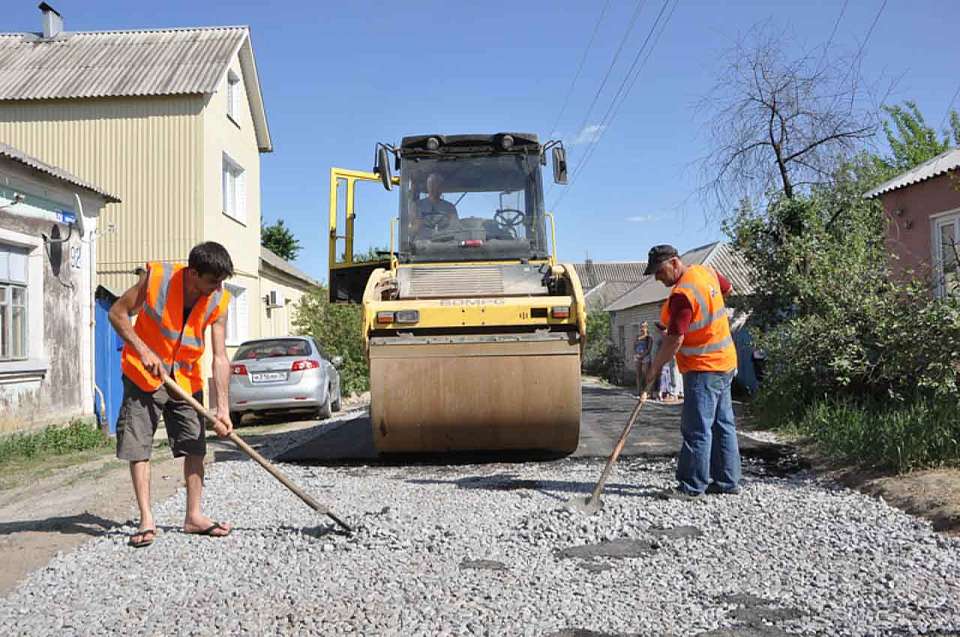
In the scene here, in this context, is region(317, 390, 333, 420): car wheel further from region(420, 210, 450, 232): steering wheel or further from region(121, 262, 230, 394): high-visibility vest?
region(121, 262, 230, 394): high-visibility vest

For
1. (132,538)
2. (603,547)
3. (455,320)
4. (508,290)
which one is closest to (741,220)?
(508,290)

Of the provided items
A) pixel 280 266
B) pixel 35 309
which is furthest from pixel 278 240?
pixel 35 309

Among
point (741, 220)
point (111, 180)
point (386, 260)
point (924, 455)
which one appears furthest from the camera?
point (111, 180)

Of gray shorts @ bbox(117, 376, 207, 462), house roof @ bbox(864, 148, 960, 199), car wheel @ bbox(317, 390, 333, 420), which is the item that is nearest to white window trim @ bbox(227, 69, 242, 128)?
car wheel @ bbox(317, 390, 333, 420)

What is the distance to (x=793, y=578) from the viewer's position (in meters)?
3.87

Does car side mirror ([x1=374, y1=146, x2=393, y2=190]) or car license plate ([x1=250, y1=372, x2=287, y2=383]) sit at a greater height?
car side mirror ([x1=374, y1=146, x2=393, y2=190])

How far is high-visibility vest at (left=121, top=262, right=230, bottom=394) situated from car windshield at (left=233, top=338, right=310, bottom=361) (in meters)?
7.38

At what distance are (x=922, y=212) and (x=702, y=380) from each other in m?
10.1

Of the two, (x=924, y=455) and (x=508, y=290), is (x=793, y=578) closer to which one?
(x=924, y=455)

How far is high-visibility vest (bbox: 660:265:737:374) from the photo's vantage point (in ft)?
18.5

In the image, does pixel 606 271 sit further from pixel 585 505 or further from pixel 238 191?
pixel 585 505

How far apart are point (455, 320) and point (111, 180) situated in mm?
11492

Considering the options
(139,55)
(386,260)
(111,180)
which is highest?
(139,55)

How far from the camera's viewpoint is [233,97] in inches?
705
